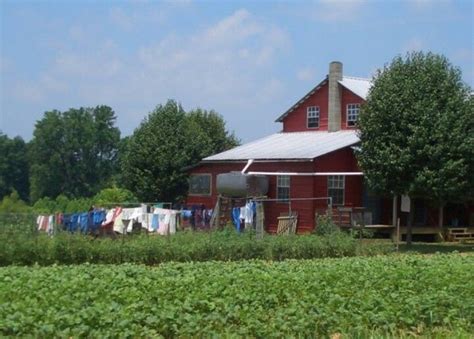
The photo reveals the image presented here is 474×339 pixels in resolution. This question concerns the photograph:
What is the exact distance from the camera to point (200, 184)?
125 feet

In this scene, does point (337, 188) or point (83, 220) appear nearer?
point (83, 220)

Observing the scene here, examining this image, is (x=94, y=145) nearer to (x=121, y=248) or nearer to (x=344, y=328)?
(x=121, y=248)

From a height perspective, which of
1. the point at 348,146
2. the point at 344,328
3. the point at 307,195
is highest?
the point at 348,146

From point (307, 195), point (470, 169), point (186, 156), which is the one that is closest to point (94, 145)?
point (186, 156)

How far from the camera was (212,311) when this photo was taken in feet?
31.0

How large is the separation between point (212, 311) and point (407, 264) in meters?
6.16

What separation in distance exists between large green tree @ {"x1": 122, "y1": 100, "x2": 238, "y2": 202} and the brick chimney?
10922 mm

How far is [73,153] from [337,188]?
57.5 m

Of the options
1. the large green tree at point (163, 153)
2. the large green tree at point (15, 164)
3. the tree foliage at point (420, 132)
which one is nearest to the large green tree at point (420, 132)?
the tree foliage at point (420, 132)

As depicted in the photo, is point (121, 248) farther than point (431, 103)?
No

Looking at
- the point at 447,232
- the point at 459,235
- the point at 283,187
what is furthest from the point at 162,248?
the point at 459,235

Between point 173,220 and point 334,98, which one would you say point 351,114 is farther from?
point 173,220

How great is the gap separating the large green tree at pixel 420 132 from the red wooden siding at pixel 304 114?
8.18m

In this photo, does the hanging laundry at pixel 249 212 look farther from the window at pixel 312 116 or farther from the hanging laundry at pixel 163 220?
the window at pixel 312 116
